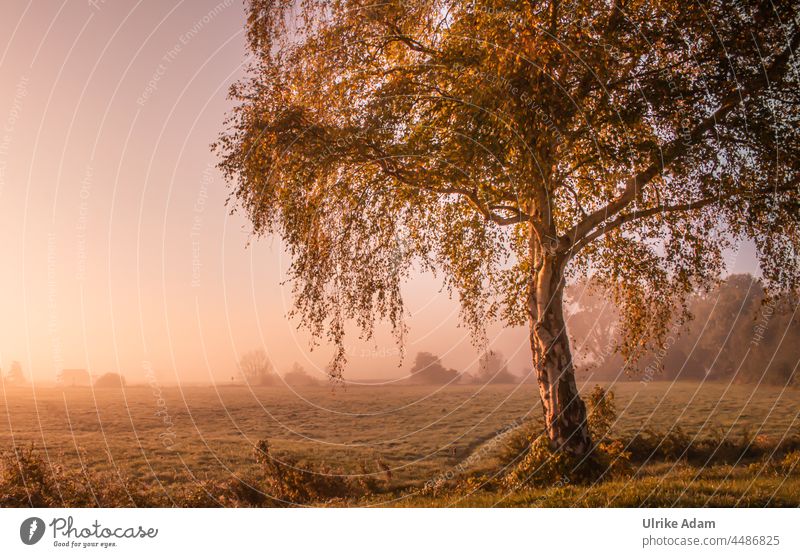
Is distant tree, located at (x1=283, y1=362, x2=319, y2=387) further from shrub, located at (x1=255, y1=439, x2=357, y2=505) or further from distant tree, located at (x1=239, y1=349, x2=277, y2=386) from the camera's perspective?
shrub, located at (x1=255, y1=439, x2=357, y2=505)

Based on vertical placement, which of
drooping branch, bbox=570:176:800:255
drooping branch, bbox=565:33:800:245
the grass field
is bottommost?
the grass field

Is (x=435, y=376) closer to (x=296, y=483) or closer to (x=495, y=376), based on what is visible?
(x=495, y=376)

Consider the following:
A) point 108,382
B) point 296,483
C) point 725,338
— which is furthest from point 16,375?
point 725,338

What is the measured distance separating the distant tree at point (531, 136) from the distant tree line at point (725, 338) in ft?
58.6

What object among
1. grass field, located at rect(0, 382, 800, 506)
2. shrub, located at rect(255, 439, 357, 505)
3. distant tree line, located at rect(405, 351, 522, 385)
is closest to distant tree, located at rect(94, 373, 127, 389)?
grass field, located at rect(0, 382, 800, 506)

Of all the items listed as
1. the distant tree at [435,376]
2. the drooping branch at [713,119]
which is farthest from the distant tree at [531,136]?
the distant tree at [435,376]

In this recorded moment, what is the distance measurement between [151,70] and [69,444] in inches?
481

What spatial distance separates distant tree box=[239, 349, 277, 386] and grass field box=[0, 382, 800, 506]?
753mm

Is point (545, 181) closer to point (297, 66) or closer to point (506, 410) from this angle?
point (297, 66)

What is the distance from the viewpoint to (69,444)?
19.5 m

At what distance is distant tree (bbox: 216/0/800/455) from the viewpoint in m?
12.4

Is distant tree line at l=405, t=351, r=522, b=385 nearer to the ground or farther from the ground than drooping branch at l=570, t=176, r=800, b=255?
nearer to the ground

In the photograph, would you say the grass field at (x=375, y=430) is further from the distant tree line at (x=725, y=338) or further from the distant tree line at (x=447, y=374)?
the distant tree line at (x=725, y=338)
